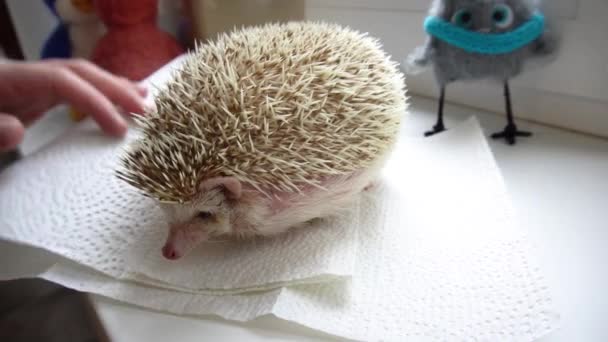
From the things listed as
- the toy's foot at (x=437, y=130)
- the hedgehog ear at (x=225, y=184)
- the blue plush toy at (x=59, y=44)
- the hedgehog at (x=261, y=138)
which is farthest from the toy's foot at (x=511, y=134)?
the blue plush toy at (x=59, y=44)

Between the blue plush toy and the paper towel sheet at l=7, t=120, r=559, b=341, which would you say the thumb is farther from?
the blue plush toy

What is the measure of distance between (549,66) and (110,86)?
2.88ft

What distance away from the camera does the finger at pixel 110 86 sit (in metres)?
0.93

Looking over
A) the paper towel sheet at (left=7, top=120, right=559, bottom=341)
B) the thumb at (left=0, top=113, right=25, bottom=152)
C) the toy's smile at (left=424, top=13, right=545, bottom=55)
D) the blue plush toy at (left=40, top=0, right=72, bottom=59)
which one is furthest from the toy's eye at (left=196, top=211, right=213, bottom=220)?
the blue plush toy at (left=40, top=0, right=72, bottom=59)

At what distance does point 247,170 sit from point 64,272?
0.32 meters

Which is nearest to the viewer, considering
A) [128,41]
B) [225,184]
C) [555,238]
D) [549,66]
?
[225,184]

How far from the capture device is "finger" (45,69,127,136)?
2.85 ft

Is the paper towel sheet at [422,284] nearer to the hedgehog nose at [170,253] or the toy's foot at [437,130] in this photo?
the hedgehog nose at [170,253]

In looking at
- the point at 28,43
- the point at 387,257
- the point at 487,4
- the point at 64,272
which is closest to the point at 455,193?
the point at 387,257

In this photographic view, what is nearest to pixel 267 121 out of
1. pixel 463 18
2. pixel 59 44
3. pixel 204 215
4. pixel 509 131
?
pixel 204 215

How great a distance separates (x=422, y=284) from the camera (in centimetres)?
60

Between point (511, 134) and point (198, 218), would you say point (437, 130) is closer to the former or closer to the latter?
point (511, 134)

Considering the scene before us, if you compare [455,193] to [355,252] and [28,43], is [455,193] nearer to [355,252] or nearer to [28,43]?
[355,252]

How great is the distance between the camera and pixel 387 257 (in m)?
0.65
